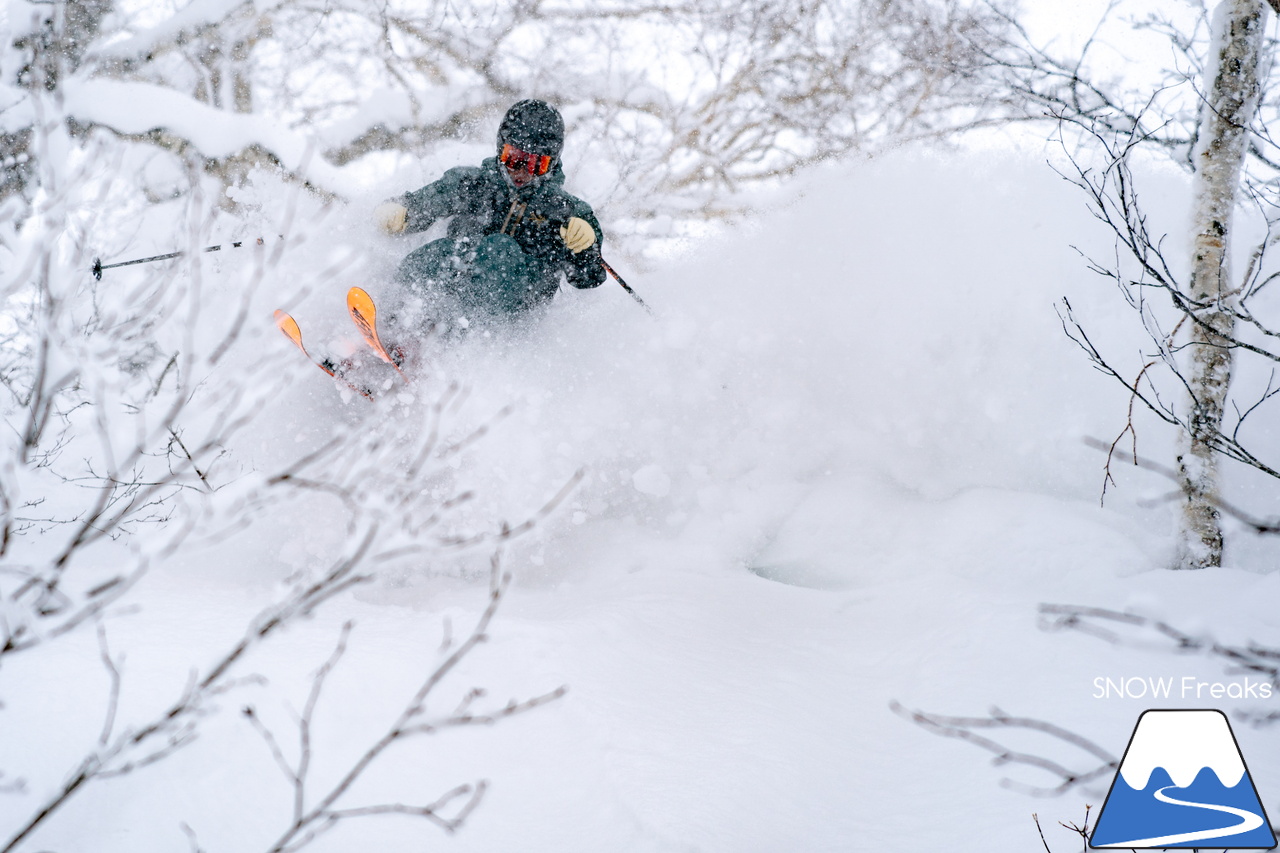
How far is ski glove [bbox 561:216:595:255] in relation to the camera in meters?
3.88

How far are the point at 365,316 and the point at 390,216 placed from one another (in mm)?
680

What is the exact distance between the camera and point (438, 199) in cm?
396

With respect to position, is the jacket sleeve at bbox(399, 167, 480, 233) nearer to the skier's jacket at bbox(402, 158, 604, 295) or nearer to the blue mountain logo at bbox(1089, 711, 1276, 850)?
the skier's jacket at bbox(402, 158, 604, 295)

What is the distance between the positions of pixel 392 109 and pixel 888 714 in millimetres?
5297

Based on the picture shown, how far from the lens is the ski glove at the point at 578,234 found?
3883 millimetres

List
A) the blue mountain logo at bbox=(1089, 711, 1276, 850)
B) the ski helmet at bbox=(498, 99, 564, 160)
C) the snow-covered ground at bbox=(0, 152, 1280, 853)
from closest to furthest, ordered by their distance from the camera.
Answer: the blue mountain logo at bbox=(1089, 711, 1276, 850) < the snow-covered ground at bbox=(0, 152, 1280, 853) < the ski helmet at bbox=(498, 99, 564, 160)

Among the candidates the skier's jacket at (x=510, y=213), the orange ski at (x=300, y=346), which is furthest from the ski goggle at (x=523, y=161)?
the orange ski at (x=300, y=346)

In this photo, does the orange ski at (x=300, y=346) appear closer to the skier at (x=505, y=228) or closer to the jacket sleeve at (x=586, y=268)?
the skier at (x=505, y=228)

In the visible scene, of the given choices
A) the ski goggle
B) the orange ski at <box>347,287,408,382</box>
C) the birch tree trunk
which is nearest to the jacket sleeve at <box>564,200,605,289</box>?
the ski goggle

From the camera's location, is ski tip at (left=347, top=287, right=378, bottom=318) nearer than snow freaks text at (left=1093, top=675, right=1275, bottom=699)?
No

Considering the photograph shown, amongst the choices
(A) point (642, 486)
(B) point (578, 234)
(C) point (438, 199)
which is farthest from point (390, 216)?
(A) point (642, 486)

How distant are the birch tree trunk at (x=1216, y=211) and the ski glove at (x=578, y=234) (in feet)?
9.67

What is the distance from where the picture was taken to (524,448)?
419 centimetres

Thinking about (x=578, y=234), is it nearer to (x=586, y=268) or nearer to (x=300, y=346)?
(x=586, y=268)
